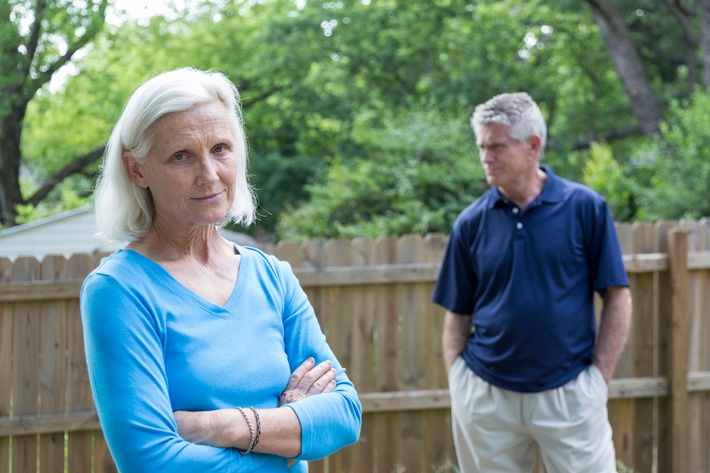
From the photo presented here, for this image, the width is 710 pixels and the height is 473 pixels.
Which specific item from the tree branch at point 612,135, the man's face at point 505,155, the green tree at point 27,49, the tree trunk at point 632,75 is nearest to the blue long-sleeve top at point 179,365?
the man's face at point 505,155

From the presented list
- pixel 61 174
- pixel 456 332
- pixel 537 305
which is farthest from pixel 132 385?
pixel 61 174

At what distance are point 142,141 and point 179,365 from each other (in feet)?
1.58

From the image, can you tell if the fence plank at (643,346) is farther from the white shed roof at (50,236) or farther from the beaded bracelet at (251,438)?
the white shed roof at (50,236)

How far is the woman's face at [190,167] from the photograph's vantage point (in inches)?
72.1

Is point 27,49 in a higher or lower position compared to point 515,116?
higher

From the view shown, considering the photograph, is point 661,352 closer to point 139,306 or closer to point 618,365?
point 618,365

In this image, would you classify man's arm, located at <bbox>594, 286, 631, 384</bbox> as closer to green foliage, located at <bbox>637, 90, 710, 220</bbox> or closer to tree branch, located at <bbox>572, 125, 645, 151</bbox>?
green foliage, located at <bbox>637, 90, 710, 220</bbox>

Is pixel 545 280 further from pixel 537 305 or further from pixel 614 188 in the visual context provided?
pixel 614 188

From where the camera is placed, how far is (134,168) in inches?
74.2

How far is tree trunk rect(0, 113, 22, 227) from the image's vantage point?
48.3ft

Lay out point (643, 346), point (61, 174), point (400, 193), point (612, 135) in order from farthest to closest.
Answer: point (612, 135)
point (61, 174)
point (400, 193)
point (643, 346)

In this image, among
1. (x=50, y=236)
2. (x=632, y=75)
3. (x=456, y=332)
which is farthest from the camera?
(x=632, y=75)

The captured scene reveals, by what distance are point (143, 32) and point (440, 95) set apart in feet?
26.4

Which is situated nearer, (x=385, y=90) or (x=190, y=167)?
(x=190, y=167)
